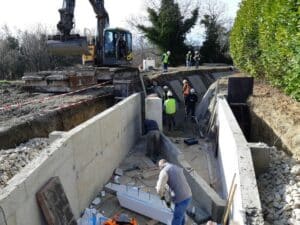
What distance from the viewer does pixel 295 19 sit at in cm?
720

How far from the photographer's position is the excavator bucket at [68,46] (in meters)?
15.0

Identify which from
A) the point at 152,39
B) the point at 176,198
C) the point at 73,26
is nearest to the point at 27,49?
Result: the point at 152,39

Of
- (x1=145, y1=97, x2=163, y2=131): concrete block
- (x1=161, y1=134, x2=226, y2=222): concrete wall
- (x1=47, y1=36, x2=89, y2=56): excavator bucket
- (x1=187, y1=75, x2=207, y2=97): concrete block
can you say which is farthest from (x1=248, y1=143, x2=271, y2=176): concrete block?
(x1=187, y1=75, x2=207, y2=97): concrete block

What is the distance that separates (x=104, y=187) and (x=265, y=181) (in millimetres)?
3815

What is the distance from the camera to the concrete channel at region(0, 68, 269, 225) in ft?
15.7

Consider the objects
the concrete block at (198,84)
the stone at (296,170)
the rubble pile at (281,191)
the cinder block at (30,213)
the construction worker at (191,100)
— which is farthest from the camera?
the concrete block at (198,84)

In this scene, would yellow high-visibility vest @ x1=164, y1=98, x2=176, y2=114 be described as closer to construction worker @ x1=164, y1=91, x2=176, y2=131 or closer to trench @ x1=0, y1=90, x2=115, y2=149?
construction worker @ x1=164, y1=91, x2=176, y2=131

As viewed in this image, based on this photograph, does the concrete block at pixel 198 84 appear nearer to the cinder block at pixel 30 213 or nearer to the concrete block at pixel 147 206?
the concrete block at pixel 147 206

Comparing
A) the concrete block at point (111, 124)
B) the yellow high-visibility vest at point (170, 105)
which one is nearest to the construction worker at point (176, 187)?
the concrete block at point (111, 124)

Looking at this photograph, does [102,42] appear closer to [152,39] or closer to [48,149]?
[48,149]

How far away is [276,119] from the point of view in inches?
357

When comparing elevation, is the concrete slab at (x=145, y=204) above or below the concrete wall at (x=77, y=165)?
below

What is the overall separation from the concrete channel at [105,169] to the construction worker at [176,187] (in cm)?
84

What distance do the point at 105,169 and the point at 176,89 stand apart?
1319 centimetres
